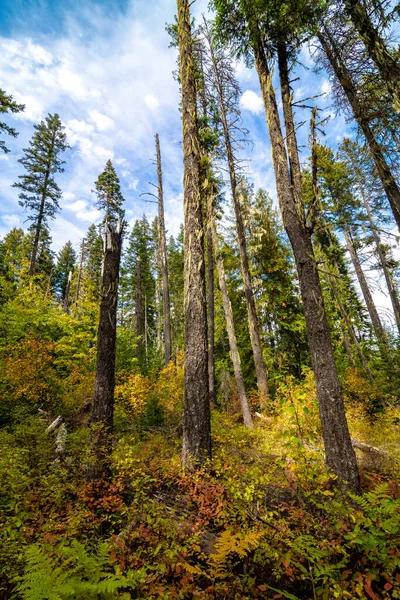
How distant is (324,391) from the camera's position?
15.2 ft

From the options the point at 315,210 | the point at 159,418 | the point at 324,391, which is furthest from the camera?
the point at 159,418

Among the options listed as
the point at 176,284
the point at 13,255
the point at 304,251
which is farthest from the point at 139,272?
the point at 304,251

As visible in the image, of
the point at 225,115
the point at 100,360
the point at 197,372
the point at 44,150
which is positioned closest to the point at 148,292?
the point at 44,150

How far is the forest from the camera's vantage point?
2639 millimetres

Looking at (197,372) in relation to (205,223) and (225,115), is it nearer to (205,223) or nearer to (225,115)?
(205,223)

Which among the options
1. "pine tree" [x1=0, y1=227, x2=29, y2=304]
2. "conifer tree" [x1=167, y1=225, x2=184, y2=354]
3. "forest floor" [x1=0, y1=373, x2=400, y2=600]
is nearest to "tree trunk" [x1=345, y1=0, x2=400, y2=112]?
"forest floor" [x1=0, y1=373, x2=400, y2=600]

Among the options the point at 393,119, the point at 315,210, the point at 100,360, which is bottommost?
the point at 100,360

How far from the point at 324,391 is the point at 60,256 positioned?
4230cm

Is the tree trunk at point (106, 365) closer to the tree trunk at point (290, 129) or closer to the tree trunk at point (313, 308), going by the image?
the tree trunk at point (313, 308)

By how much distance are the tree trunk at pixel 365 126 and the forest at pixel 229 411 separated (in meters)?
0.06

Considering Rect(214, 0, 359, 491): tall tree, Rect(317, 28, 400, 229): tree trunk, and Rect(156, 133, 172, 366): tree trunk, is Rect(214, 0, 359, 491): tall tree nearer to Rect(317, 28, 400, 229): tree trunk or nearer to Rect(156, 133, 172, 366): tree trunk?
Rect(317, 28, 400, 229): tree trunk

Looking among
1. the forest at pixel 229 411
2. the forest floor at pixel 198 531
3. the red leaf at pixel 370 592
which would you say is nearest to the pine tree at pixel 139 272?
the forest at pixel 229 411

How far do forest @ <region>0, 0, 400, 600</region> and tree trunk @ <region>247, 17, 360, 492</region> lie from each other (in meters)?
0.03

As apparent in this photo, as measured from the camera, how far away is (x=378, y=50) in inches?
228
